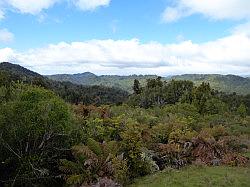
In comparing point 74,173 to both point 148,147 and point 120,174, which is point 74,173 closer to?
point 120,174

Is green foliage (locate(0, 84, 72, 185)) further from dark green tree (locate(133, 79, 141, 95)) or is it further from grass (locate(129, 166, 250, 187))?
dark green tree (locate(133, 79, 141, 95))

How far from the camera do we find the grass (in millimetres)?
15438

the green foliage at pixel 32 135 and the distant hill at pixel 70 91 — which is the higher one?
the green foliage at pixel 32 135

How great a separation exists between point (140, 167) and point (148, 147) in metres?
3.21

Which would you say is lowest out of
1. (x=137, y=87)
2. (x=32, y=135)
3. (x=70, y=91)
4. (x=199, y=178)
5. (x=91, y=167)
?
(x=70, y=91)

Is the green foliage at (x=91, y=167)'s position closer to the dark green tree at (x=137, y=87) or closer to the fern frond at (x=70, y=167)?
the fern frond at (x=70, y=167)

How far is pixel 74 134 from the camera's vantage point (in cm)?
1862

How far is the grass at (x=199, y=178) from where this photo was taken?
1544cm

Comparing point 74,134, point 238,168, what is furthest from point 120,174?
point 238,168

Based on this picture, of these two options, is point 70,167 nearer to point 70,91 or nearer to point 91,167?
point 91,167

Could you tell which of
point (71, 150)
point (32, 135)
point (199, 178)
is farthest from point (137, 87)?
point (199, 178)

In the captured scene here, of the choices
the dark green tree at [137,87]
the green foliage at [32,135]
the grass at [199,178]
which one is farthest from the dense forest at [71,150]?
the dark green tree at [137,87]

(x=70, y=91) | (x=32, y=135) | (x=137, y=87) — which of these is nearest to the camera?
(x=32, y=135)

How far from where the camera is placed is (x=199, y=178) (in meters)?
16.3
